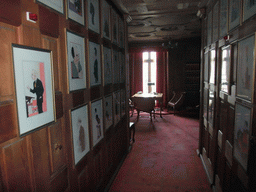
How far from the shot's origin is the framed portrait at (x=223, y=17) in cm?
225

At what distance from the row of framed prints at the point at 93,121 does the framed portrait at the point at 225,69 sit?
1.55 meters

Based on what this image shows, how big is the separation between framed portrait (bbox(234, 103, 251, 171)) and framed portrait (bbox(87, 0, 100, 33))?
1.75m

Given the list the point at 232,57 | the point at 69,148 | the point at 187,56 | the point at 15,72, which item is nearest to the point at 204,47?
the point at 232,57

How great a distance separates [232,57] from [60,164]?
1.99 meters

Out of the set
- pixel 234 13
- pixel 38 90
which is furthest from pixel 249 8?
pixel 38 90

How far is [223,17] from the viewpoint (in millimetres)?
2377

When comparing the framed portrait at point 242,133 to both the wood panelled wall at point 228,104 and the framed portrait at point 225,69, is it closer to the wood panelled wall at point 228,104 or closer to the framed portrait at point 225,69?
the wood panelled wall at point 228,104

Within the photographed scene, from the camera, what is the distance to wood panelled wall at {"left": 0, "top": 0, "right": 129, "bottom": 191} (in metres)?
1.02

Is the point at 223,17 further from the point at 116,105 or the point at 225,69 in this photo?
the point at 116,105

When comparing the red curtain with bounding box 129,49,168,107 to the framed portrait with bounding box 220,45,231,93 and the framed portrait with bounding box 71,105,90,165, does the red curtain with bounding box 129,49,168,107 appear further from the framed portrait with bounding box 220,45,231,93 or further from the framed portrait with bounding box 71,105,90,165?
the framed portrait with bounding box 71,105,90,165

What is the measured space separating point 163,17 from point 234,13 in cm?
331

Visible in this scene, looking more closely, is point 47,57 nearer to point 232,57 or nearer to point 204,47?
point 232,57

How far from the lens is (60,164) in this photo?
1564 millimetres

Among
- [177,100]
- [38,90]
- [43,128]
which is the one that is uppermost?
[38,90]
